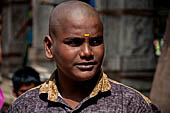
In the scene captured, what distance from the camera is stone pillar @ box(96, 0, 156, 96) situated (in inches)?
184

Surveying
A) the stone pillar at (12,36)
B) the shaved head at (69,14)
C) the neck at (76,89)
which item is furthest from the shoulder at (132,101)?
the stone pillar at (12,36)

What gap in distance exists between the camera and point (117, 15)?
475cm

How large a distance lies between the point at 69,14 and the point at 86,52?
227 mm

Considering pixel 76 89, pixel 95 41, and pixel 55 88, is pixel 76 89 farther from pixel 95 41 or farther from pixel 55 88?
pixel 95 41

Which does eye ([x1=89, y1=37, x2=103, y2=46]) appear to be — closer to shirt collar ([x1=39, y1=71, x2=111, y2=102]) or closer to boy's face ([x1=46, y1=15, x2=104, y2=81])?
boy's face ([x1=46, y1=15, x2=104, y2=81])

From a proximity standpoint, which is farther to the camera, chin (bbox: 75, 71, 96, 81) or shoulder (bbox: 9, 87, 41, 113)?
shoulder (bbox: 9, 87, 41, 113)

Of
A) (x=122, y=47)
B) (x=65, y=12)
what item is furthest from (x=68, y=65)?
(x=122, y=47)

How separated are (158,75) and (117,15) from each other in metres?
2.23

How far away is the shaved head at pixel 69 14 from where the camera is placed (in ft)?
5.55

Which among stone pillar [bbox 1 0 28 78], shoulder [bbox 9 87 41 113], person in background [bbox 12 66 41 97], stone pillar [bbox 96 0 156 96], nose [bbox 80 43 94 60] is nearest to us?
nose [bbox 80 43 94 60]

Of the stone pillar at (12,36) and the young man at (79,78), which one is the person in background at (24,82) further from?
the stone pillar at (12,36)

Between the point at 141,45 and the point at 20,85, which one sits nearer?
the point at 20,85

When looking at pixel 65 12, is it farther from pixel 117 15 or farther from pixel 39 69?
pixel 39 69

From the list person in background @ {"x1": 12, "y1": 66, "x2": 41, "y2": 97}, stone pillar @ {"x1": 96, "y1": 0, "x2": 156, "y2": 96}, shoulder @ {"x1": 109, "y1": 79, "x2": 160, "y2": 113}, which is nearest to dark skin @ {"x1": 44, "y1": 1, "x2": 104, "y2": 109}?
shoulder @ {"x1": 109, "y1": 79, "x2": 160, "y2": 113}
